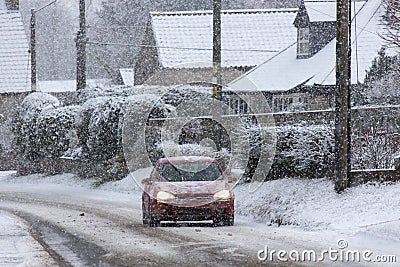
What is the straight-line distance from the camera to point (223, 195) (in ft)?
62.0

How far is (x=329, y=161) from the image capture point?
70.5 feet

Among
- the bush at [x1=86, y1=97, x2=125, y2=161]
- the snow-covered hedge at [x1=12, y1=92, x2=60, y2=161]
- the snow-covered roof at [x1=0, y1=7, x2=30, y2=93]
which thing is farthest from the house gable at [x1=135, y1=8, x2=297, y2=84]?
the bush at [x1=86, y1=97, x2=125, y2=161]

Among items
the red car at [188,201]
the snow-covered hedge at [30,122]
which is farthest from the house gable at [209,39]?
the red car at [188,201]

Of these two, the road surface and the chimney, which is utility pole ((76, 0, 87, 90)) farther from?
the chimney

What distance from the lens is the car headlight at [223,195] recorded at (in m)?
18.8

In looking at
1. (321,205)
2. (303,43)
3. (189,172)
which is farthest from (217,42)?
(303,43)

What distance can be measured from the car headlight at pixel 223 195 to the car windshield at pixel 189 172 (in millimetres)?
1012

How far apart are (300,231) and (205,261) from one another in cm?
520

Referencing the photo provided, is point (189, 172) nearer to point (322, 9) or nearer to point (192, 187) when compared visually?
point (192, 187)

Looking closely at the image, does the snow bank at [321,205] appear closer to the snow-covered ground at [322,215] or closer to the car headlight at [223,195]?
the snow-covered ground at [322,215]

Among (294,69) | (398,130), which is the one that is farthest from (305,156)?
(294,69)

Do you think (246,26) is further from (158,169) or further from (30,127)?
(158,169)

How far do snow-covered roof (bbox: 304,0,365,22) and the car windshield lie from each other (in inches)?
1038

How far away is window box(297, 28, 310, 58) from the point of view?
1791 inches
